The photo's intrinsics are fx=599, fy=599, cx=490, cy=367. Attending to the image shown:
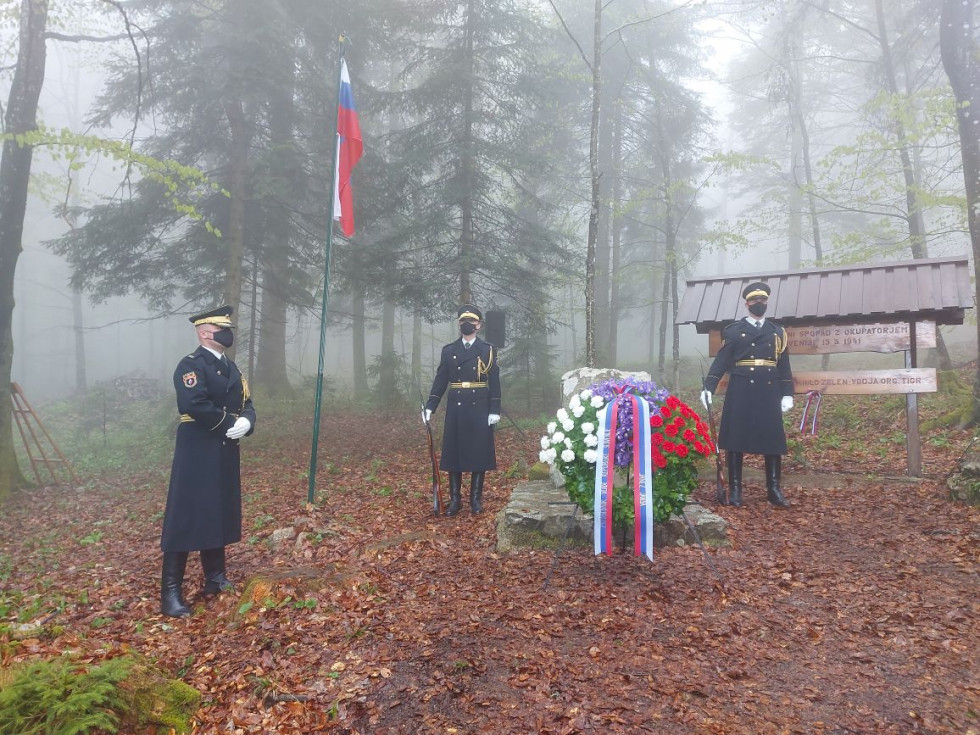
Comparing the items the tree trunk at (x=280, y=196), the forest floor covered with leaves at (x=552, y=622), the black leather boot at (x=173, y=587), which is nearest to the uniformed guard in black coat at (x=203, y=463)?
the black leather boot at (x=173, y=587)

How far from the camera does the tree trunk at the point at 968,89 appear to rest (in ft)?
29.8

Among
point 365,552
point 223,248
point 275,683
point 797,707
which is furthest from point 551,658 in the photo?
point 223,248

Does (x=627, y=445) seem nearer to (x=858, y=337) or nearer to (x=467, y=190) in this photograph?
(x=858, y=337)

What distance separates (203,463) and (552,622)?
3.06 m

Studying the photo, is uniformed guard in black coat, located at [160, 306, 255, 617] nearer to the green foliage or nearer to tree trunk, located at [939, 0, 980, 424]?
the green foliage

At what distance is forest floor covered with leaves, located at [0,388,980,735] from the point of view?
325cm

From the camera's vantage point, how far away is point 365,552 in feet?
19.2

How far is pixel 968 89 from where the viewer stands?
30.3 feet

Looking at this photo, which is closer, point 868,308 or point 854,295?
point 868,308

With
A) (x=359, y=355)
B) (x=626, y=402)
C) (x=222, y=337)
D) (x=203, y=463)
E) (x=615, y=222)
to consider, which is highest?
(x=615, y=222)

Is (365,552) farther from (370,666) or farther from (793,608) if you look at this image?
(793,608)

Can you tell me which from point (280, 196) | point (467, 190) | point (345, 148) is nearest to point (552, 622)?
point (345, 148)

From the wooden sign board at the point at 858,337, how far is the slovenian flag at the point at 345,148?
5999mm

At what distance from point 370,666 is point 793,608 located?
10.0ft
